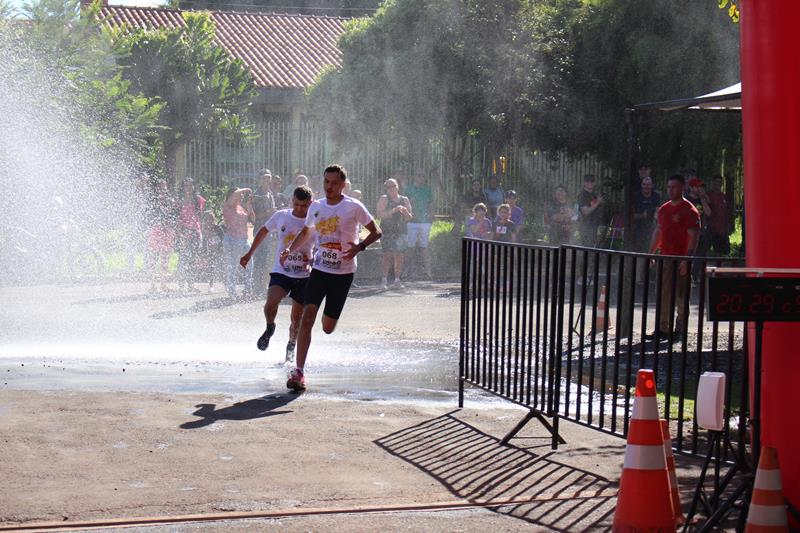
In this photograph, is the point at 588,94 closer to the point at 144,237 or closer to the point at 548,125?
the point at 548,125

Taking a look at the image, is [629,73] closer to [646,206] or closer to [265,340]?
[646,206]

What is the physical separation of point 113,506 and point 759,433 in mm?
3089

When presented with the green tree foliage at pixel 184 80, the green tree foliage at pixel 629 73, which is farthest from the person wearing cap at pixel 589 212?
the green tree foliage at pixel 184 80

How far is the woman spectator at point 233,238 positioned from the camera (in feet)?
56.6

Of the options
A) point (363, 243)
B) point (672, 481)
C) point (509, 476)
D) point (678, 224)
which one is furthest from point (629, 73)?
point (672, 481)

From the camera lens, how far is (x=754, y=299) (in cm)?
511

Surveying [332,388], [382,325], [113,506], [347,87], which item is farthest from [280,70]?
[113,506]

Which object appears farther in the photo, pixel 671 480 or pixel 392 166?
pixel 392 166

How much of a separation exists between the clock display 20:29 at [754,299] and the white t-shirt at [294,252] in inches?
231

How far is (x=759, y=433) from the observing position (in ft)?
18.0

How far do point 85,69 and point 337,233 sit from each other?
1777cm

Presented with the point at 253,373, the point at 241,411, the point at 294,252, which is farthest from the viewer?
the point at 294,252

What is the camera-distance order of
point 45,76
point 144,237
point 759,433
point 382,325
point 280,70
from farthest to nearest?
point 280,70 < point 45,76 < point 144,237 < point 382,325 < point 759,433

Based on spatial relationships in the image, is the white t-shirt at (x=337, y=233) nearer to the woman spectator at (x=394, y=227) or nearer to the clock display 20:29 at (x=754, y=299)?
the clock display 20:29 at (x=754, y=299)
